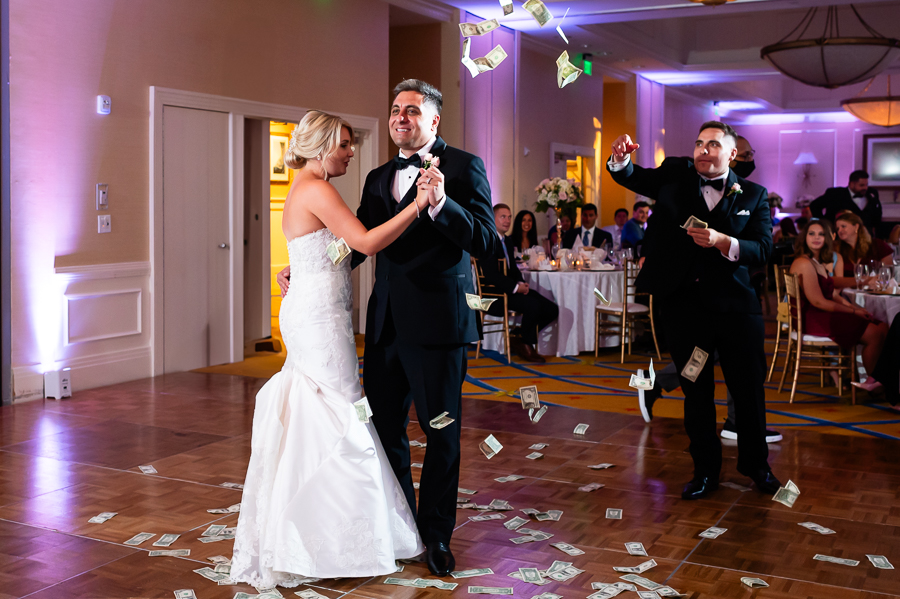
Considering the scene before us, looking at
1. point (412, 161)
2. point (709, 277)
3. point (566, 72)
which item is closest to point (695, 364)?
point (709, 277)

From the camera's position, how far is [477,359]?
8.41 m

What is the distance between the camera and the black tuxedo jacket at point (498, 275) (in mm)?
8133

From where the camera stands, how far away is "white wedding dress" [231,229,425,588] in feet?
9.78

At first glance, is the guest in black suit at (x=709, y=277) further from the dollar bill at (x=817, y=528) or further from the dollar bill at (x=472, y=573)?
the dollar bill at (x=472, y=573)

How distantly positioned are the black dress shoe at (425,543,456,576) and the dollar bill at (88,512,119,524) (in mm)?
1438

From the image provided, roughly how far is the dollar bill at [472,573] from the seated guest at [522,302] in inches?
197

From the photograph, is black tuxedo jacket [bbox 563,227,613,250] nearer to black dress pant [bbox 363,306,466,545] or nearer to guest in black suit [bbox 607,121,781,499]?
guest in black suit [bbox 607,121,781,499]

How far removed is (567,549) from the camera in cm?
341

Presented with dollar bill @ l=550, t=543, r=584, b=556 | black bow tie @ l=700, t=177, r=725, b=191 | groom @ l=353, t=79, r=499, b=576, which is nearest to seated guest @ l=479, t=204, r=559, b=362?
black bow tie @ l=700, t=177, r=725, b=191

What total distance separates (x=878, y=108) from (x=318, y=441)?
13.9 m

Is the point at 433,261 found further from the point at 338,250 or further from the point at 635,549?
the point at 635,549

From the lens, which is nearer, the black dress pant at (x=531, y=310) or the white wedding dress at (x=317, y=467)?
the white wedding dress at (x=317, y=467)

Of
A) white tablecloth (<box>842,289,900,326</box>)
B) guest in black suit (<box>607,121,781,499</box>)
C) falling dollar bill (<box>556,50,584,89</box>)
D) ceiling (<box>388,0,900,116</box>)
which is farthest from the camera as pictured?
ceiling (<box>388,0,900,116</box>)

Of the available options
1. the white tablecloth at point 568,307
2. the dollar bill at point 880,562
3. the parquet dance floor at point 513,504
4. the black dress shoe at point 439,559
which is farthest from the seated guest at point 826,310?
the black dress shoe at point 439,559
